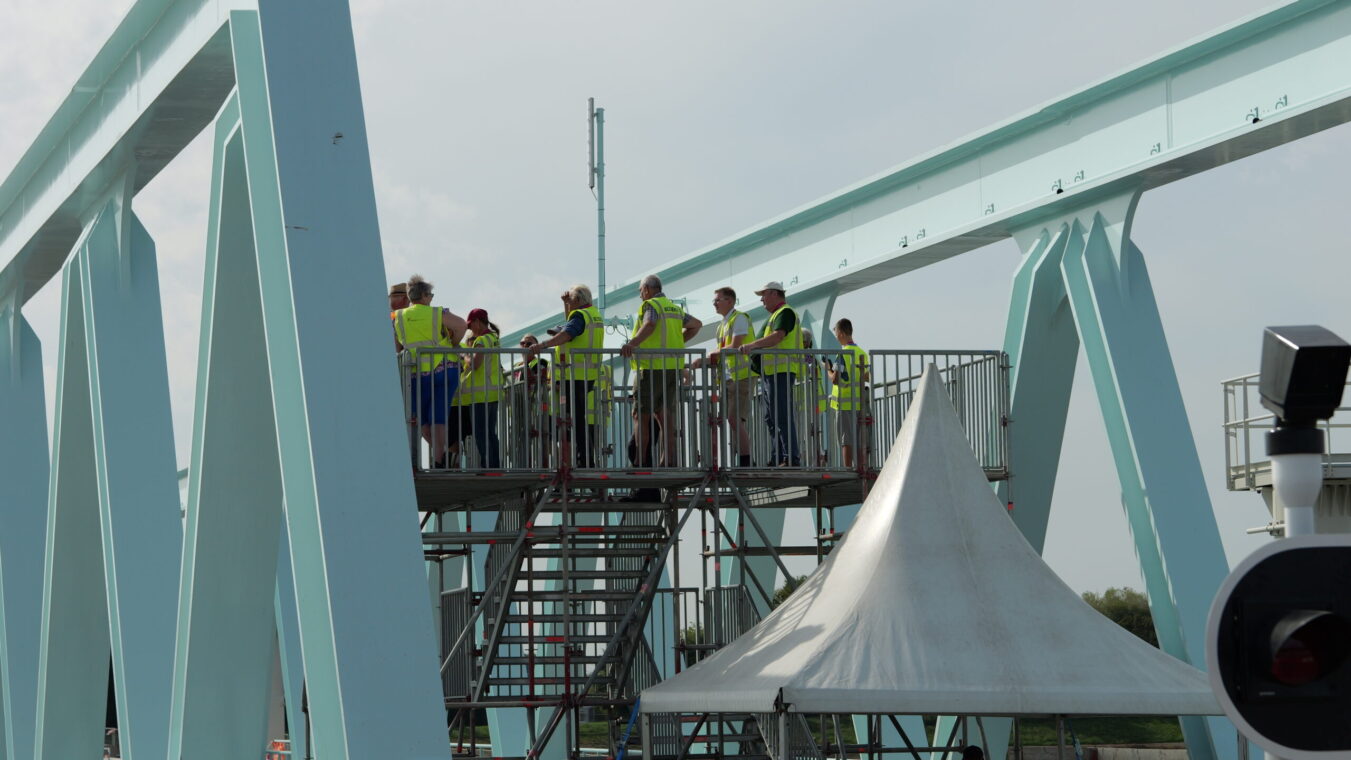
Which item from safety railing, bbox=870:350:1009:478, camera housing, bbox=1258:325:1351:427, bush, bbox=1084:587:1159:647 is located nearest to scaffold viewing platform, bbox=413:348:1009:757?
safety railing, bbox=870:350:1009:478

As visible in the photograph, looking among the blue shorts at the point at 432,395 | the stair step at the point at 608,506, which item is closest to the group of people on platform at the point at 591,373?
the blue shorts at the point at 432,395

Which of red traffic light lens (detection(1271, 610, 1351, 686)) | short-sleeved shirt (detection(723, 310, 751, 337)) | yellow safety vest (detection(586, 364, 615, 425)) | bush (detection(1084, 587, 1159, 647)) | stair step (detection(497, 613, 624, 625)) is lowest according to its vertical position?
bush (detection(1084, 587, 1159, 647))

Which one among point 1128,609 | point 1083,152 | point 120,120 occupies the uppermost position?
point 120,120

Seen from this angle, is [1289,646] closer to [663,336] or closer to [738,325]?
[663,336]

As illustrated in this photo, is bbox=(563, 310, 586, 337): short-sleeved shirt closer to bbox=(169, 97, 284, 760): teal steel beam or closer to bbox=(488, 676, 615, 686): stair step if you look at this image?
bbox=(488, 676, 615, 686): stair step

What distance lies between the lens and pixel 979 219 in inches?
726

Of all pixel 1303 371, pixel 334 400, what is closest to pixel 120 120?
pixel 334 400

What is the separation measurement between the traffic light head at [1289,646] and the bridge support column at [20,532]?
61.0 feet

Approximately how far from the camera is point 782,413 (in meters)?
16.2

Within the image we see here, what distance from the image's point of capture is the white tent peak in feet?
40.5

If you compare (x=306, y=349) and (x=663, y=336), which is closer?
(x=306, y=349)

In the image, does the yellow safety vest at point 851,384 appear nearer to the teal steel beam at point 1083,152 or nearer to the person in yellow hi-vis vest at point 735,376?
the person in yellow hi-vis vest at point 735,376

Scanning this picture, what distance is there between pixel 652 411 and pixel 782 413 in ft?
3.96

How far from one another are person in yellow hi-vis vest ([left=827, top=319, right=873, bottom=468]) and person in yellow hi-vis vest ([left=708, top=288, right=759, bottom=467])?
0.81m
